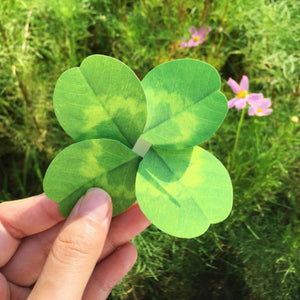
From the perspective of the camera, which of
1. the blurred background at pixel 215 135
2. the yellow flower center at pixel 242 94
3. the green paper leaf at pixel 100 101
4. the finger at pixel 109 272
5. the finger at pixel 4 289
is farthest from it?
the blurred background at pixel 215 135

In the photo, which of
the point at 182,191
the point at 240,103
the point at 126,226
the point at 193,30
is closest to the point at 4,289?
the point at 126,226

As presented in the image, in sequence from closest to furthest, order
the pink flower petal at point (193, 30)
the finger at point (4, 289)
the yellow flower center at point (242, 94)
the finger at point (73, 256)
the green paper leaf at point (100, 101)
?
the green paper leaf at point (100, 101) → the finger at point (73, 256) → the finger at point (4, 289) → the yellow flower center at point (242, 94) → the pink flower petal at point (193, 30)

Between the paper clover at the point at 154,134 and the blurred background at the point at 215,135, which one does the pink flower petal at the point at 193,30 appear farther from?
the paper clover at the point at 154,134

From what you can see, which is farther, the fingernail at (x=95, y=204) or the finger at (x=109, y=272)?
the finger at (x=109, y=272)

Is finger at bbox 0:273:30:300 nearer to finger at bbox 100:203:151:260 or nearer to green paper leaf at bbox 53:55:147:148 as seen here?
finger at bbox 100:203:151:260

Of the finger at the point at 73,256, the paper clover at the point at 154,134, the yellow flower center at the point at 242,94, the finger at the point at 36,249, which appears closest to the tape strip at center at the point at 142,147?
the paper clover at the point at 154,134

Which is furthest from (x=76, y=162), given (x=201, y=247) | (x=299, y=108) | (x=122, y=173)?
(x=299, y=108)

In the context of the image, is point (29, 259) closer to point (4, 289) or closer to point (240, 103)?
point (4, 289)
